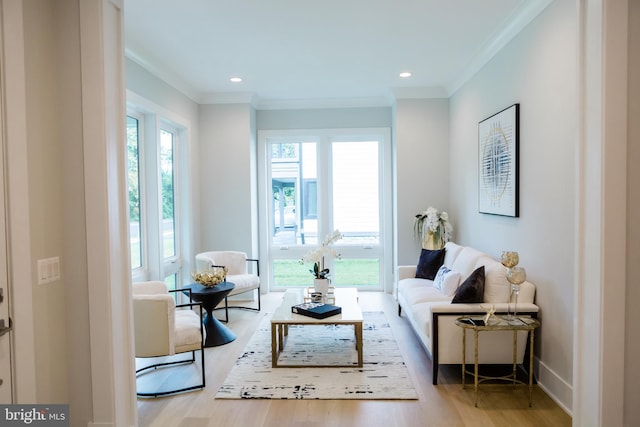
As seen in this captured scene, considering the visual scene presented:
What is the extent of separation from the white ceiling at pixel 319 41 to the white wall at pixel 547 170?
0.92 ft

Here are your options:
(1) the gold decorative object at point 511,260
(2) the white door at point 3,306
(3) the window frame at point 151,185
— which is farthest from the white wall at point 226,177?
(2) the white door at point 3,306

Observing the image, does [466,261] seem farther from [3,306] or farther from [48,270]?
[3,306]

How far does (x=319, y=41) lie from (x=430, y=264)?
8.76ft

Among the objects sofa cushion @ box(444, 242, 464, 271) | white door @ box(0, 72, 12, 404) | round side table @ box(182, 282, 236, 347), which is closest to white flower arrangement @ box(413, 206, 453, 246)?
sofa cushion @ box(444, 242, 464, 271)

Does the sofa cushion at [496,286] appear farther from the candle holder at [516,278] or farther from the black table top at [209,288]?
the black table top at [209,288]

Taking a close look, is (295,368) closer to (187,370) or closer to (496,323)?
(187,370)

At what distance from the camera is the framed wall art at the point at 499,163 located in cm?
344

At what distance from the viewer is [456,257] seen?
4.36m

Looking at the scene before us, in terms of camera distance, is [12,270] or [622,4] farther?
[622,4]

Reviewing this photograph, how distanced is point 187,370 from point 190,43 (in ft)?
9.37

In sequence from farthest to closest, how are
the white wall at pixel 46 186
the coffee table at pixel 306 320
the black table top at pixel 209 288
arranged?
the black table top at pixel 209 288 → the coffee table at pixel 306 320 → the white wall at pixel 46 186

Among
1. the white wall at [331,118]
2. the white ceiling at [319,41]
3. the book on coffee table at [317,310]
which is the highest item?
the white ceiling at [319,41]

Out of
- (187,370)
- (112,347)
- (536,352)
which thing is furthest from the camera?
(187,370)

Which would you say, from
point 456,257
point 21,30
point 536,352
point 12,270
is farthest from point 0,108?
point 456,257
